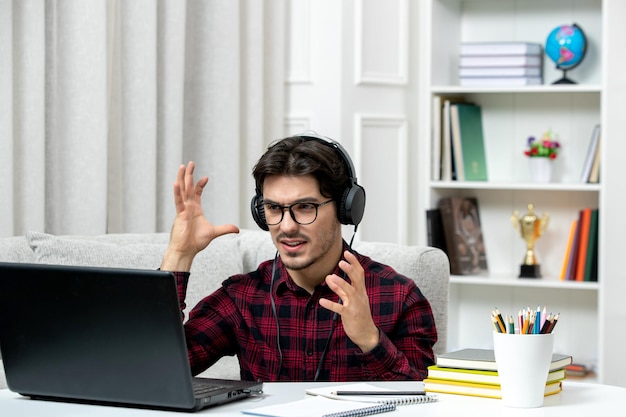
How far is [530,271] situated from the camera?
12.2ft

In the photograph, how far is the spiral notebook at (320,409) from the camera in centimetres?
127

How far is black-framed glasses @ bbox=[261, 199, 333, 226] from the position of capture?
68.9 inches

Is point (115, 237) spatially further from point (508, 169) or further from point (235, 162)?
point (508, 169)

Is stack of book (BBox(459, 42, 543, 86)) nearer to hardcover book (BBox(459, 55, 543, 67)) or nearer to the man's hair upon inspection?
hardcover book (BBox(459, 55, 543, 67))

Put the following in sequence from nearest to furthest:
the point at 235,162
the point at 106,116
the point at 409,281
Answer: the point at 409,281
the point at 106,116
the point at 235,162

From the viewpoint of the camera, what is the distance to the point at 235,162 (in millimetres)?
3385

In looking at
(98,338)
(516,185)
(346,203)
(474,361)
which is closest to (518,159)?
(516,185)

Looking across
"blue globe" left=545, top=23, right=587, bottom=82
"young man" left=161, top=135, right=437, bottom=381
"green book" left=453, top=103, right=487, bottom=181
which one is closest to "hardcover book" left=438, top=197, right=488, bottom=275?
"green book" left=453, top=103, right=487, bottom=181

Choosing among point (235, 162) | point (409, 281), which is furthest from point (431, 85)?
point (409, 281)

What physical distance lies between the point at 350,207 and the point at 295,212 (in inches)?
4.3

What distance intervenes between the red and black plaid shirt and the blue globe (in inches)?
79.7

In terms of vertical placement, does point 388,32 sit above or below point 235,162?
above

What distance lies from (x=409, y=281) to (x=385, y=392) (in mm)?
505

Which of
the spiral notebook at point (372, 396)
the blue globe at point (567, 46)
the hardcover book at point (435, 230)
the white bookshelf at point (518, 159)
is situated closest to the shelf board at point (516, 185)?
the white bookshelf at point (518, 159)
